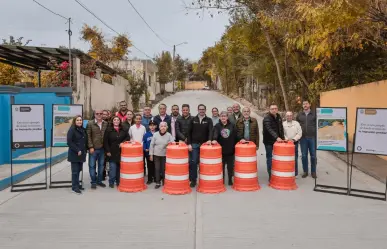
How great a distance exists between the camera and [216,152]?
25.4 ft

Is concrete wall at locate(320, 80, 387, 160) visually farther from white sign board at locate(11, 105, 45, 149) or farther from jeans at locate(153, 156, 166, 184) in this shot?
white sign board at locate(11, 105, 45, 149)

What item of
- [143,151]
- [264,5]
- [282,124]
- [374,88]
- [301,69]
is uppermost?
[264,5]

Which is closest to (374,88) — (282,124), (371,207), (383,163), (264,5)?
(383,163)

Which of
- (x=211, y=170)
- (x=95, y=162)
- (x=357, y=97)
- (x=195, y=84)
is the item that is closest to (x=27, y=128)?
(x=95, y=162)

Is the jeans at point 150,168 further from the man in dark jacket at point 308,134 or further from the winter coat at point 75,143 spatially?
the man in dark jacket at point 308,134

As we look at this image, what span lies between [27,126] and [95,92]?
1252 cm

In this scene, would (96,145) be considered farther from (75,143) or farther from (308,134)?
(308,134)

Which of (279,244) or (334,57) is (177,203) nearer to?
(279,244)

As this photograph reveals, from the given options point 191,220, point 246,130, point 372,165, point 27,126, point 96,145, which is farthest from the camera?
point 372,165

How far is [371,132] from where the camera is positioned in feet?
24.9

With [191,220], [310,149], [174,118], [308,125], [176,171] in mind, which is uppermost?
[174,118]

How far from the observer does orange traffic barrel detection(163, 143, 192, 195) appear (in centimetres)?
762

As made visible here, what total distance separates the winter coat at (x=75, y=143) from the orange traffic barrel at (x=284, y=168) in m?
4.20

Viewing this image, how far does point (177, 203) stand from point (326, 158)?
6.79 m
